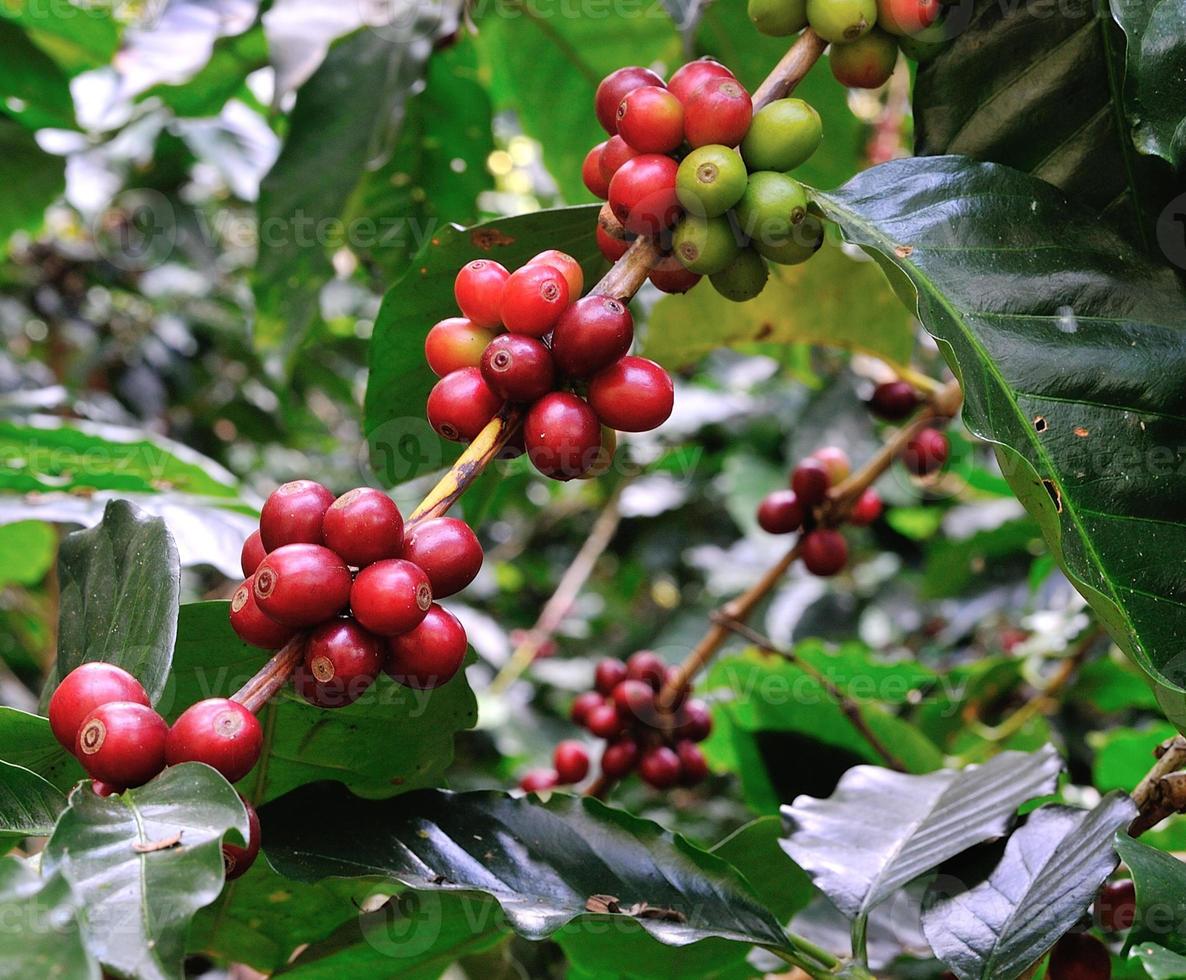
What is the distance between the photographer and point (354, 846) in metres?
0.85

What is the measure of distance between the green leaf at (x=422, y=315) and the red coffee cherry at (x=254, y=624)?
418 millimetres

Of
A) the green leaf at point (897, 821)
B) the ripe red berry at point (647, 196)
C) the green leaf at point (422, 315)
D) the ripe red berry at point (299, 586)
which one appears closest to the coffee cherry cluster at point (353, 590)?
the ripe red berry at point (299, 586)

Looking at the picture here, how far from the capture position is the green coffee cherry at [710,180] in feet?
2.62

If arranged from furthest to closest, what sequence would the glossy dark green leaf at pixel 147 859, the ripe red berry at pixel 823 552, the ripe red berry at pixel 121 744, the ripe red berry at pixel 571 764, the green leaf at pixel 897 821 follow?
1. the ripe red berry at pixel 571 764
2. the ripe red berry at pixel 823 552
3. the green leaf at pixel 897 821
4. the ripe red berry at pixel 121 744
5. the glossy dark green leaf at pixel 147 859

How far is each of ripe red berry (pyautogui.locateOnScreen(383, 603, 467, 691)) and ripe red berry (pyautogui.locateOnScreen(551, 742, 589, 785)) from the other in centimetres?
107

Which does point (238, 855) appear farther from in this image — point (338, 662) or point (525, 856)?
point (525, 856)

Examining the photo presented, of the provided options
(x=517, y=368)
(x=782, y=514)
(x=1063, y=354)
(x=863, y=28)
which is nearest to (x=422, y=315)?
(x=517, y=368)

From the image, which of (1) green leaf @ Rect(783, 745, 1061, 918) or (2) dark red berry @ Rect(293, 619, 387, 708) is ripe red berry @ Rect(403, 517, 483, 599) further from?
(1) green leaf @ Rect(783, 745, 1061, 918)

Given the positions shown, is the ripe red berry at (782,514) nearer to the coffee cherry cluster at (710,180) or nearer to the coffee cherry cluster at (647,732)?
the coffee cherry cluster at (647,732)

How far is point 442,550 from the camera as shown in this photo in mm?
704

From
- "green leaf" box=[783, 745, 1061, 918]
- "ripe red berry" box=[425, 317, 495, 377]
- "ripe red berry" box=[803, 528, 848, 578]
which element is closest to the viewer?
"ripe red berry" box=[425, 317, 495, 377]

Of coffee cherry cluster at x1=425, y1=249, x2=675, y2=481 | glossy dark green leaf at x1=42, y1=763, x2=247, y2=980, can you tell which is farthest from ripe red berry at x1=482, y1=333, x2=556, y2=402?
glossy dark green leaf at x1=42, y1=763, x2=247, y2=980

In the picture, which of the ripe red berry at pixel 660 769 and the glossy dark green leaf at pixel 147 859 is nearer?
the glossy dark green leaf at pixel 147 859

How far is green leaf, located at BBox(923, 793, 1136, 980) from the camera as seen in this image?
0.84 m
